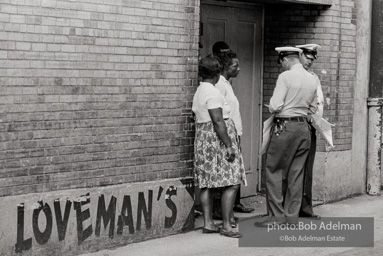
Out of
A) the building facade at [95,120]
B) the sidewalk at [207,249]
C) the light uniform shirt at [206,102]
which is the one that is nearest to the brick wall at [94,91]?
the building facade at [95,120]

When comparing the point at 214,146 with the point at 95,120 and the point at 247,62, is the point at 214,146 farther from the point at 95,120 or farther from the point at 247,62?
the point at 247,62

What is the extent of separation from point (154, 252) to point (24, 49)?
2.22 m

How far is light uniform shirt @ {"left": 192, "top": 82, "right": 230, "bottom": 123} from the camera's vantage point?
755 centimetres

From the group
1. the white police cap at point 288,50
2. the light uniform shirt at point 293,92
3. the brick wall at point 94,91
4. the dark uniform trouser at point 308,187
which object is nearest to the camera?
the brick wall at point 94,91

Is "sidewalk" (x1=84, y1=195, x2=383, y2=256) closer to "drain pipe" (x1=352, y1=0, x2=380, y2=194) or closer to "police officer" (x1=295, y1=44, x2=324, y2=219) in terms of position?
"police officer" (x1=295, y1=44, x2=324, y2=219)

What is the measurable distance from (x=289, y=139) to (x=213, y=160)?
955mm

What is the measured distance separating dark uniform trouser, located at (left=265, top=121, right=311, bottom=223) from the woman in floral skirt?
52 centimetres

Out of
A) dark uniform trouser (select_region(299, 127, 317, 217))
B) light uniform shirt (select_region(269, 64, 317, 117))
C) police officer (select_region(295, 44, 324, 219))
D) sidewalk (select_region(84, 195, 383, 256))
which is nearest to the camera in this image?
sidewalk (select_region(84, 195, 383, 256))

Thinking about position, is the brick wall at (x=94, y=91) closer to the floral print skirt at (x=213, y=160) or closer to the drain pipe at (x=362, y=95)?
the floral print skirt at (x=213, y=160)

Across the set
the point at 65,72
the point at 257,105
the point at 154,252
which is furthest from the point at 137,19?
the point at 257,105

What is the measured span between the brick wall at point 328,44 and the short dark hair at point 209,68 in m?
2.44

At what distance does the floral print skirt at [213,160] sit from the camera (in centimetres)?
769

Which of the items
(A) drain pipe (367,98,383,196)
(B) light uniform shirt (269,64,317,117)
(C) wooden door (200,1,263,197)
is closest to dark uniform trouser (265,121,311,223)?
(B) light uniform shirt (269,64,317,117)

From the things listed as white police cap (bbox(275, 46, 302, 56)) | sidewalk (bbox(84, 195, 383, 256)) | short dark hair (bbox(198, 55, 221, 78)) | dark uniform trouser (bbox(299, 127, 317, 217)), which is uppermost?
white police cap (bbox(275, 46, 302, 56))
